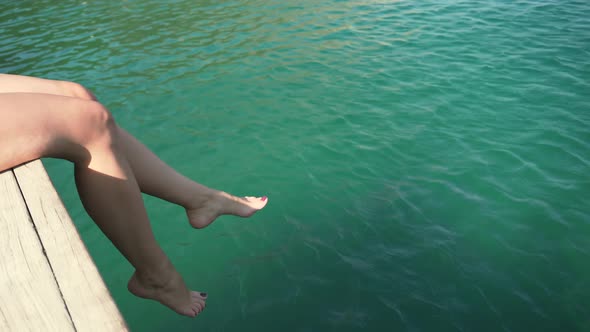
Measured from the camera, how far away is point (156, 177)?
2.05 metres

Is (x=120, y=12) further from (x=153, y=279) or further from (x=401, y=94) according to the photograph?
(x=153, y=279)

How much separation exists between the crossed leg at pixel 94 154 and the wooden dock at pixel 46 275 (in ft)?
0.53

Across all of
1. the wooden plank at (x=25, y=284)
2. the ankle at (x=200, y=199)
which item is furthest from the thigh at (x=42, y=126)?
the ankle at (x=200, y=199)

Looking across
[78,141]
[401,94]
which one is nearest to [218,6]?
[401,94]

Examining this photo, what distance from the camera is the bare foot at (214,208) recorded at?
239cm

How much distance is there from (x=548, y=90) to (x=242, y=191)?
3843 millimetres

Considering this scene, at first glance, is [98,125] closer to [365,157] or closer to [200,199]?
[200,199]

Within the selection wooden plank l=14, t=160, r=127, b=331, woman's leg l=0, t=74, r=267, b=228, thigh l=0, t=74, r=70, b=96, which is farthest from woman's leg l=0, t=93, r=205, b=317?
thigh l=0, t=74, r=70, b=96

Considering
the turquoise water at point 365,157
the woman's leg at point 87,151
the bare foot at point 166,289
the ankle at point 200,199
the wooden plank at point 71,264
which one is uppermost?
the woman's leg at point 87,151

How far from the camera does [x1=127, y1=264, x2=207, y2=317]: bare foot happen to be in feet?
6.26

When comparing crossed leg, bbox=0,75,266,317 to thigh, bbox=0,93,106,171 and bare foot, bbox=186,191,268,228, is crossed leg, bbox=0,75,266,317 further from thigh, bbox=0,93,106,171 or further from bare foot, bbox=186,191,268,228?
bare foot, bbox=186,191,268,228

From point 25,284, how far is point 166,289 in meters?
0.70

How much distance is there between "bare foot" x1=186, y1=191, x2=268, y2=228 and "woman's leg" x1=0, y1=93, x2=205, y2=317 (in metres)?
0.60

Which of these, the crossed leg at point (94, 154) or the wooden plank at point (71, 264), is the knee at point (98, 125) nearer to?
the crossed leg at point (94, 154)
